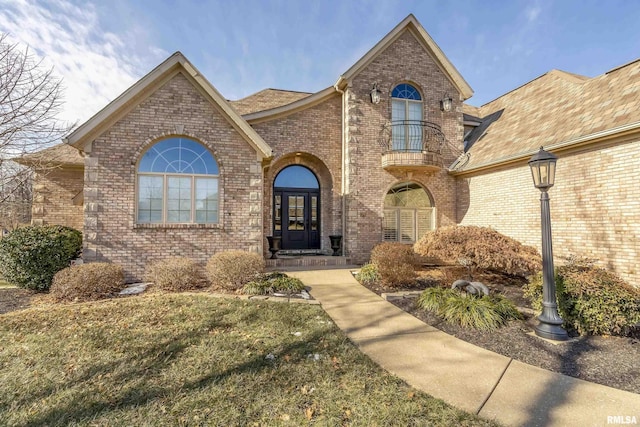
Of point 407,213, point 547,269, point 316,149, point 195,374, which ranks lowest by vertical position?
point 195,374

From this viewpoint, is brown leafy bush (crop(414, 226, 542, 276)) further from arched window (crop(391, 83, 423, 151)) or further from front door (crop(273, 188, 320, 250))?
front door (crop(273, 188, 320, 250))

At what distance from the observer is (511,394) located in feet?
9.68

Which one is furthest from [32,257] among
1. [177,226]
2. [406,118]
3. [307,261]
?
[406,118]

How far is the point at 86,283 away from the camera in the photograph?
625 centimetres

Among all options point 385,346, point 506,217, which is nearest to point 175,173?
point 385,346

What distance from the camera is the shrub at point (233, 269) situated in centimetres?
680

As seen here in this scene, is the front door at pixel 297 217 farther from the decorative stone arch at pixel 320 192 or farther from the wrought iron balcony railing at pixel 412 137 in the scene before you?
the wrought iron balcony railing at pixel 412 137

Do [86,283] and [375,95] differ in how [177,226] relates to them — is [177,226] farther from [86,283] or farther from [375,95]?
[375,95]

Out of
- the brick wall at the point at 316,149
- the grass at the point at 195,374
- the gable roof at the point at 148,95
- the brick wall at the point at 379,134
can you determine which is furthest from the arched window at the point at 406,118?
the grass at the point at 195,374

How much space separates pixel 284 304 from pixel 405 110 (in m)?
9.15

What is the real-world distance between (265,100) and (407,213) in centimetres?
804

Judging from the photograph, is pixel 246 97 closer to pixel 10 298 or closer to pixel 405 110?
pixel 405 110

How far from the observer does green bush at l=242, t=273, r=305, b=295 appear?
6.50 metres

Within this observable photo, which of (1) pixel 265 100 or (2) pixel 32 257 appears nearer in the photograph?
(2) pixel 32 257
